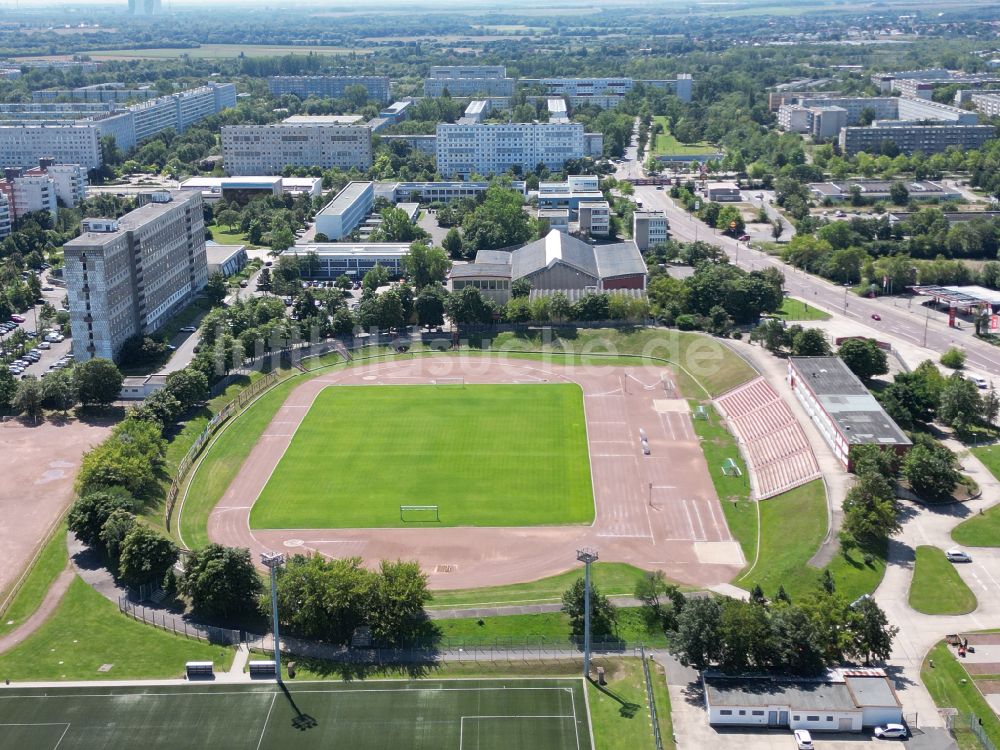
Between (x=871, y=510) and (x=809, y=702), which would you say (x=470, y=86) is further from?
(x=809, y=702)

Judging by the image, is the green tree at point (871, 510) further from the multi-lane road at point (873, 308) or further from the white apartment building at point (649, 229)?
the white apartment building at point (649, 229)

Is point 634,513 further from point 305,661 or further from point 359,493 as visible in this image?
point 305,661

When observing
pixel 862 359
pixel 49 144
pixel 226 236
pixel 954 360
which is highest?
pixel 49 144

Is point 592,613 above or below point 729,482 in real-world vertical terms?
above

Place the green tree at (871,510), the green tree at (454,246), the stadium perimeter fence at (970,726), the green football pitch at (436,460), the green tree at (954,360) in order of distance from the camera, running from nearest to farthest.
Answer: the stadium perimeter fence at (970,726) < the green tree at (871,510) < the green football pitch at (436,460) < the green tree at (954,360) < the green tree at (454,246)

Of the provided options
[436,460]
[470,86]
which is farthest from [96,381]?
[470,86]

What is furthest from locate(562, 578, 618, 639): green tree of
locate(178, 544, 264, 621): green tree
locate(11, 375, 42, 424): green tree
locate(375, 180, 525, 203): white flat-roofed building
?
locate(375, 180, 525, 203): white flat-roofed building

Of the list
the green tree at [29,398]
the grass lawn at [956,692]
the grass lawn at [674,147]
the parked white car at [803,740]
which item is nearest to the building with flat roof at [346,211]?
the green tree at [29,398]

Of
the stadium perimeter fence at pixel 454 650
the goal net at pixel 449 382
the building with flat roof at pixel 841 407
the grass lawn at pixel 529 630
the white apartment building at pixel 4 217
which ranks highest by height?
the white apartment building at pixel 4 217
